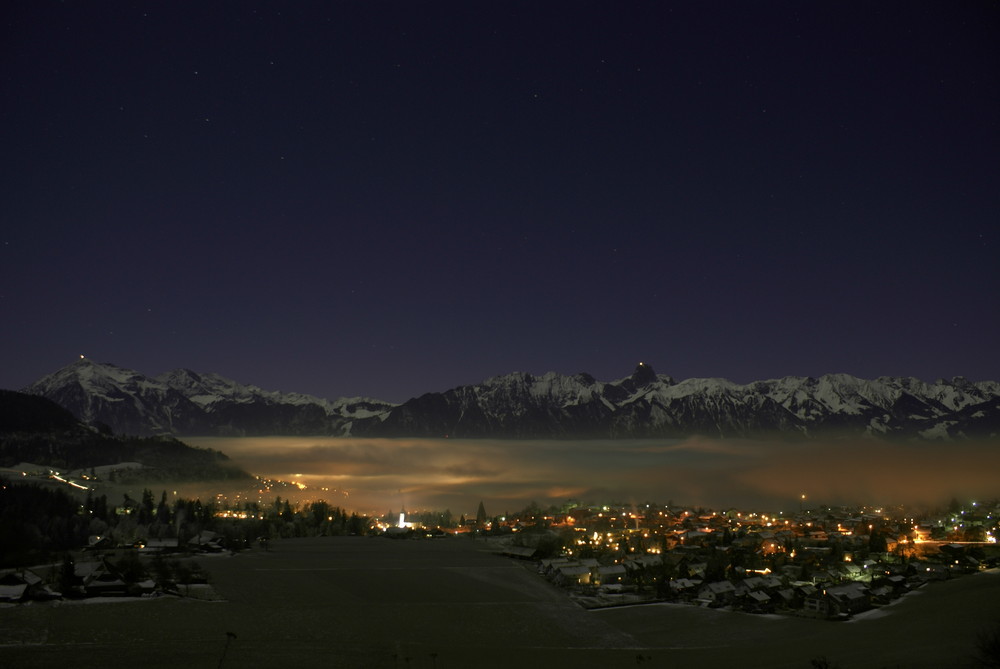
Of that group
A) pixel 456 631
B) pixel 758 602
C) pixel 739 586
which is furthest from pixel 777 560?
pixel 456 631

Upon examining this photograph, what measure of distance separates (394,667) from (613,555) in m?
40.4

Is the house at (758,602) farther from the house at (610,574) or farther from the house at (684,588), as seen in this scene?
the house at (610,574)

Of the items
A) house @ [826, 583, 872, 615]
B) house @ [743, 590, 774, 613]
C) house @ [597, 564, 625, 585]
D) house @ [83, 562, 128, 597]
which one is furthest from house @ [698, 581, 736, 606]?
house @ [83, 562, 128, 597]

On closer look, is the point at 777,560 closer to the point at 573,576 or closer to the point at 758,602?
the point at 573,576

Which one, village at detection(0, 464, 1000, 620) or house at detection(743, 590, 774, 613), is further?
village at detection(0, 464, 1000, 620)

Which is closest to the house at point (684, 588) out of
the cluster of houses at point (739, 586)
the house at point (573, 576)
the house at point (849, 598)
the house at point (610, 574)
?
the cluster of houses at point (739, 586)

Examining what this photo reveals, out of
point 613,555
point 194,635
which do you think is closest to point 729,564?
point 613,555

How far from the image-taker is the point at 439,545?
321 feet

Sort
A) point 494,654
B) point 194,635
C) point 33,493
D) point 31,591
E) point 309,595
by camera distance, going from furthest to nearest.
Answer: point 33,493 → point 309,595 → point 31,591 → point 194,635 → point 494,654

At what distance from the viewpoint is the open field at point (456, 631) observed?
30.7m

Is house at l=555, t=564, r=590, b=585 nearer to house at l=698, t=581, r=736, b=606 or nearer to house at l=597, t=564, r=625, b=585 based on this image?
house at l=597, t=564, r=625, b=585

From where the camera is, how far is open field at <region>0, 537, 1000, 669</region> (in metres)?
30.7

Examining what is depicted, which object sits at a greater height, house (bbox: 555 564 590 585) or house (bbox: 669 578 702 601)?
house (bbox: 669 578 702 601)

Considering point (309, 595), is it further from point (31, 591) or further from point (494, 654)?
point (494, 654)
